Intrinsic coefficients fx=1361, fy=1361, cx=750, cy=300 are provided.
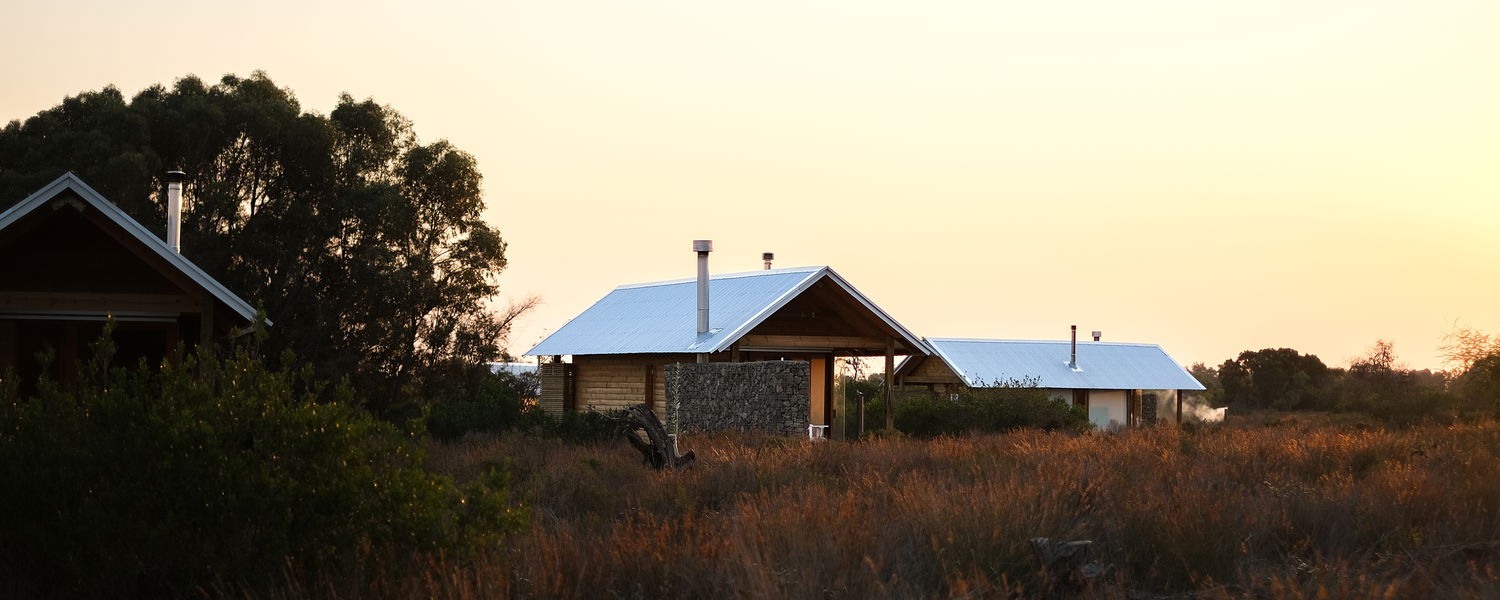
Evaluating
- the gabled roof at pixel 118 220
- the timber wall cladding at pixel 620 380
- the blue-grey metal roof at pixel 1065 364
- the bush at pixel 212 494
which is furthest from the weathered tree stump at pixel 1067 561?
the blue-grey metal roof at pixel 1065 364

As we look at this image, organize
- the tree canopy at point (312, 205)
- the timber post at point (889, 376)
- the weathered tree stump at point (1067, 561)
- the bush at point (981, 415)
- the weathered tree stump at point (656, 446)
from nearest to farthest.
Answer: the weathered tree stump at point (1067, 561), the weathered tree stump at point (656, 446), the bush at point (981, 415), the timber post at point (889, 376), the tree canopy at point (312, 205)

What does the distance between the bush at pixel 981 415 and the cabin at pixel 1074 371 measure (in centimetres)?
1578

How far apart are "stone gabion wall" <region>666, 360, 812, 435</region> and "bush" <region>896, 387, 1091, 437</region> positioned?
409cm

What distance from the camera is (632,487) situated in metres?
13.4

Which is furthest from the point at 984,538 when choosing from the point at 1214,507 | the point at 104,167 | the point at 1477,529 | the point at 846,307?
the point at 104,167

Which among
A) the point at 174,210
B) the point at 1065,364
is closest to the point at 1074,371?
the point at 1065,364

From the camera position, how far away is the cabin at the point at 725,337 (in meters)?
27.1

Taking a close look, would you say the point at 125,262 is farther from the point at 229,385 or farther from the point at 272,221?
the point at 272,221

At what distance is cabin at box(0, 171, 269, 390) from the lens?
18000 millimetres

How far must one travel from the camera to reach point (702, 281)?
89.0 ft

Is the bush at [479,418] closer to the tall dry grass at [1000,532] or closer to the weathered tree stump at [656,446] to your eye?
the weathered tree stump at [656,446]

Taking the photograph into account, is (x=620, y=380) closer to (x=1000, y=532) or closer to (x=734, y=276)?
(x=734, y=276)

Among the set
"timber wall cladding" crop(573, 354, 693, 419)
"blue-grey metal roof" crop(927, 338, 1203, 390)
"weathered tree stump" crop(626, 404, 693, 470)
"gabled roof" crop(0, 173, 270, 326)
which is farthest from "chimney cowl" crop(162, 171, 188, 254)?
"blue-grey metal roof" crop(927, 338, 1203, 390)

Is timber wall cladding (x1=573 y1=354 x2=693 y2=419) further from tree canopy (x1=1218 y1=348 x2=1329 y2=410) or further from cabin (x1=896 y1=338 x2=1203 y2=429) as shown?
tree canopy (x1=1218 y1=348 x2=1329 y2=410)
